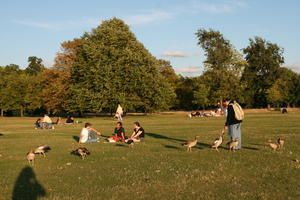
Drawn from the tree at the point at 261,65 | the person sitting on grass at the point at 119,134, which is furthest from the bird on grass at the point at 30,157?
the tree at the point at 261,65

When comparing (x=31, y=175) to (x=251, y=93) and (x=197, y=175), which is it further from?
(x=251, y=93)

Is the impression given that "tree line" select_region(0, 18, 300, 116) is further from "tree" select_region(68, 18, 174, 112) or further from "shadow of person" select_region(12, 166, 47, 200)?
"shadow of person" select_region(12, 166, 47, 200)

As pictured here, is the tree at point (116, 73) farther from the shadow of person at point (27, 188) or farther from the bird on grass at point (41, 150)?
the shadow of person at point (27, 188)

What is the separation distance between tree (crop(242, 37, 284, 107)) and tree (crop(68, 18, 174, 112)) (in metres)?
43.1

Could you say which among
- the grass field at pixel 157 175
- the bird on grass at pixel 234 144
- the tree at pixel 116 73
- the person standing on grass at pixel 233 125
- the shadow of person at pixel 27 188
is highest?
the tree at pixel 116 73

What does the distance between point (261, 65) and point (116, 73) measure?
55203 mm

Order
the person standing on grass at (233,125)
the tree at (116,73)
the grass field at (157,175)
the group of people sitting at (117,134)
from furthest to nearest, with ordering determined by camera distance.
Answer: the tree at (116,73) → the group of people sitting at (117,134) → the person standing on grass at (233,125) → the grass field at (157,175)

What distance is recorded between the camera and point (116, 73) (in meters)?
56.9

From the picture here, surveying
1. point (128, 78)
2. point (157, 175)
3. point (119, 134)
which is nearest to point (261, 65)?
point (128, 78)

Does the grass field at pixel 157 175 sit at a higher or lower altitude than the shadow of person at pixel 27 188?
higher

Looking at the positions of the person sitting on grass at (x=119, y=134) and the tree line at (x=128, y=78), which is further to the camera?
the tree line at (x=128, y=78)

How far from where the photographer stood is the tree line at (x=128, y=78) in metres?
56.8

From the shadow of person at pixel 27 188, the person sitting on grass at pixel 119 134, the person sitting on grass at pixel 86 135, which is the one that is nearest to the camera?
the shadow of person at pixel 27 188

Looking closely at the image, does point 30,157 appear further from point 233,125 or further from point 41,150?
point 233,125
